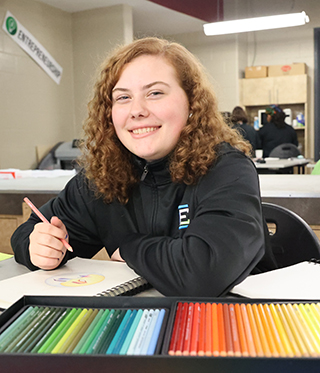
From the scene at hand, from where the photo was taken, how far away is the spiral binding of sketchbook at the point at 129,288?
2.65ft

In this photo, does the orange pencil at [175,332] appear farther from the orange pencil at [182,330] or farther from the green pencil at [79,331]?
the green pencil at [79,331]

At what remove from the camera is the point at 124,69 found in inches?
44.9

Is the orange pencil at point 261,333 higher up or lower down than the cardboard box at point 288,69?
lower down

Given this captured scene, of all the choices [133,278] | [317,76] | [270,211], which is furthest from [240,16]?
[133,278]

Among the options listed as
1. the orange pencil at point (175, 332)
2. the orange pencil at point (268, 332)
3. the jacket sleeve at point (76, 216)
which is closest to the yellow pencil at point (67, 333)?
the orange pencil at point (175, 332)

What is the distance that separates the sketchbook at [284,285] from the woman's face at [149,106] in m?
0.40

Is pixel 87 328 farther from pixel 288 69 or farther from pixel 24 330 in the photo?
pixel 288 69

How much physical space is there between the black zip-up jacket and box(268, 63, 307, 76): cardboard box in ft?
23.1

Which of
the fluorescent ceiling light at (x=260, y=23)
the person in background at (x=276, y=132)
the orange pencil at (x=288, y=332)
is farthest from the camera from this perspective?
the person in background at (x=276, y=132)

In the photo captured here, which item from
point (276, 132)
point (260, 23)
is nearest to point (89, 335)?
point (260, 23)

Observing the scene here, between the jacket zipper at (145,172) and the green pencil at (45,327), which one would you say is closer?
the green pencil at (45,327)

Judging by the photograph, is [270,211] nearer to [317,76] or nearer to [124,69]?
[124,69]

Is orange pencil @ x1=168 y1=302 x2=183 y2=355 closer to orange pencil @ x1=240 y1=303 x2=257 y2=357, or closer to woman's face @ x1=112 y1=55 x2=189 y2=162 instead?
orange pencil @ x1=240 y1=303 x2=257 y2=357

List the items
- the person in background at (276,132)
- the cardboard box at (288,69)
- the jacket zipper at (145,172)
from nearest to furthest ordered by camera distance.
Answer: the jacket zipper at (145,172)
the person in background at (276,132)
the cardboard box at (288,69)
